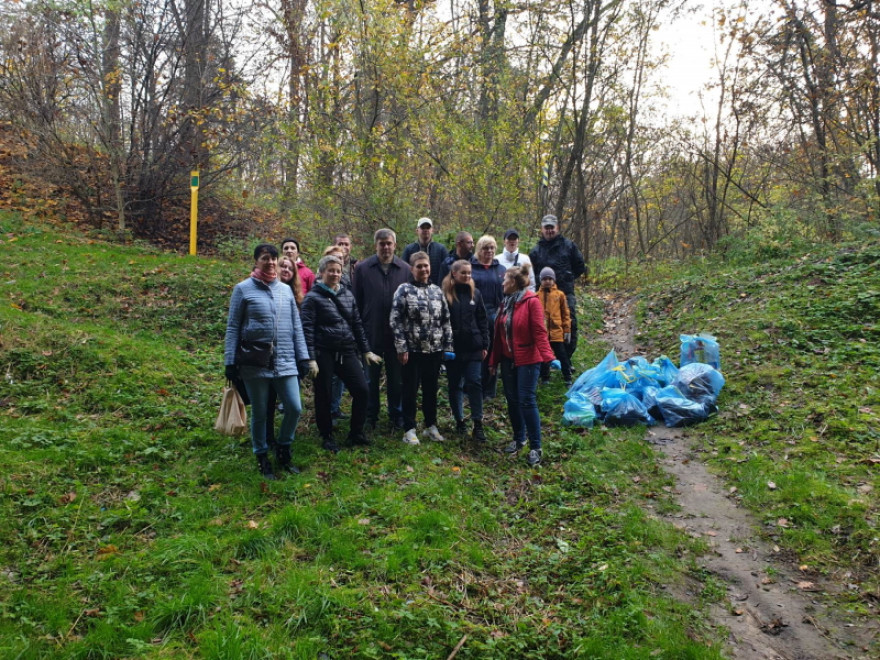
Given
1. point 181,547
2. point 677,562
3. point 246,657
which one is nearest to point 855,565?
point 677,562

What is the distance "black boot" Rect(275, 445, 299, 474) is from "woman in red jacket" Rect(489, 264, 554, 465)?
2401mm

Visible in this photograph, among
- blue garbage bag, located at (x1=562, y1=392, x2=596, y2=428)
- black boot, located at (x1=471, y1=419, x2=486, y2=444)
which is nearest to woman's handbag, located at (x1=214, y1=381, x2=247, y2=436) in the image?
black boot, located at (x1=471, y1=419, x2=486, y2=444)

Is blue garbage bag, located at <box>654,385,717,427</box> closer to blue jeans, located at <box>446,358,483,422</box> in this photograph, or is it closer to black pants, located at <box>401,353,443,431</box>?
blue jeans, located at <box>446,358,483,422</box>

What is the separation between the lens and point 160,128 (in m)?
13.2

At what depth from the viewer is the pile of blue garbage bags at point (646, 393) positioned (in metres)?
6.57

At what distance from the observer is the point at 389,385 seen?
633 cm

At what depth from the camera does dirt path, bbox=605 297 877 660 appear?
314 centimetres

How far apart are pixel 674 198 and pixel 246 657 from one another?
21681 millimetres

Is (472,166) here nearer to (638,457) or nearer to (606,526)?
(638,457)

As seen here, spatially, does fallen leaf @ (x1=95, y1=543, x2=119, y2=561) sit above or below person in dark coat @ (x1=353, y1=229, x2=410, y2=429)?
below

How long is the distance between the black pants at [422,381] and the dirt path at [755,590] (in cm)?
270

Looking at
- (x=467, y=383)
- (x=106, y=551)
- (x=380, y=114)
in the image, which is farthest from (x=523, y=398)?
(x=380, y=114)

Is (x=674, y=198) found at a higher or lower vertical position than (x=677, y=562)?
higher

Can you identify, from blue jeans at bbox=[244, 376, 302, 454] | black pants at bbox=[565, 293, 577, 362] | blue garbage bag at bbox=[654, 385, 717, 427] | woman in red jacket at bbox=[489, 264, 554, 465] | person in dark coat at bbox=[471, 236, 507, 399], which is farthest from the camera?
Result: black pants at bbox=[565, 293, 577, 362]
